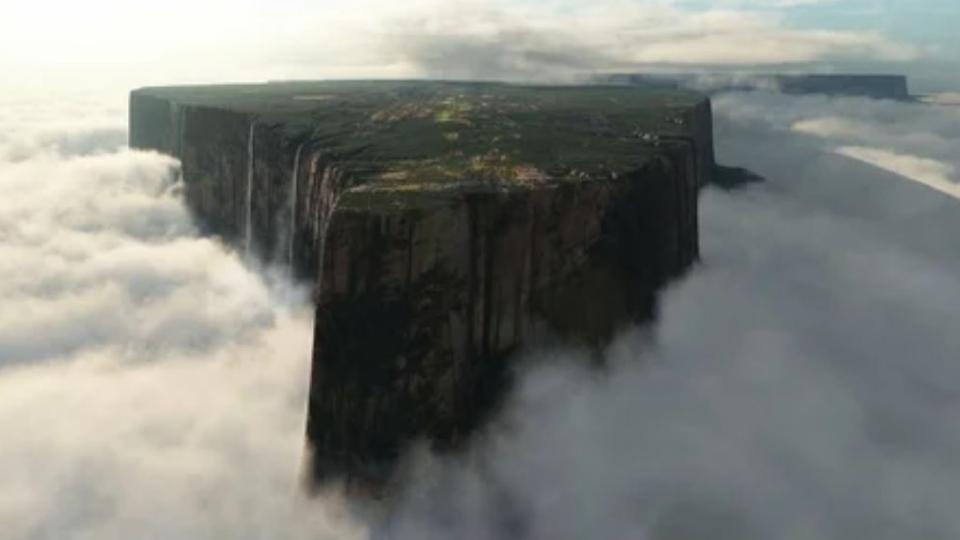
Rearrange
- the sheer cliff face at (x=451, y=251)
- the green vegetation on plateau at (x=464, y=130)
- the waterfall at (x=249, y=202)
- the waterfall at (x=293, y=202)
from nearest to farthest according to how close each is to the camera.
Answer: the sheer cliff face at (x=451, y=251), the green vegetation on plateau at (x=464, y=130), the waterfall at (x=293, y=202), the waterfall at (x=249, y=202)

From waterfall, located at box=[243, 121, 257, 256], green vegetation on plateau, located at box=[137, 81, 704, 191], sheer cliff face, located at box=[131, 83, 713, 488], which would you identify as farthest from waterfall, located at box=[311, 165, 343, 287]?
waterfall, located at box=[243, 121, 257, 256]

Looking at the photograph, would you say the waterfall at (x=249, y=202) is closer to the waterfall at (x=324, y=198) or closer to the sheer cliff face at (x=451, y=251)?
the sheer cliff face at (x=451, y=251)

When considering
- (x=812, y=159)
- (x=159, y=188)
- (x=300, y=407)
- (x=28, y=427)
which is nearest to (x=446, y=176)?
(x=300, y=407)

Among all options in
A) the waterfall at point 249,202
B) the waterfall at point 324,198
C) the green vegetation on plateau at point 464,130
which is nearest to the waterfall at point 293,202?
the green vegetation on plateau at point 464,130

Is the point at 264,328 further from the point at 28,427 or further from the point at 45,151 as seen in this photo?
the point at 45,151

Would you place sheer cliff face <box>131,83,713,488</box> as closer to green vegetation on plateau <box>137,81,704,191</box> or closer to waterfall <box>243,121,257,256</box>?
green vegetation on plateau <box>137,81,704,191</box>

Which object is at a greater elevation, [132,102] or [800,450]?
[132,102]
